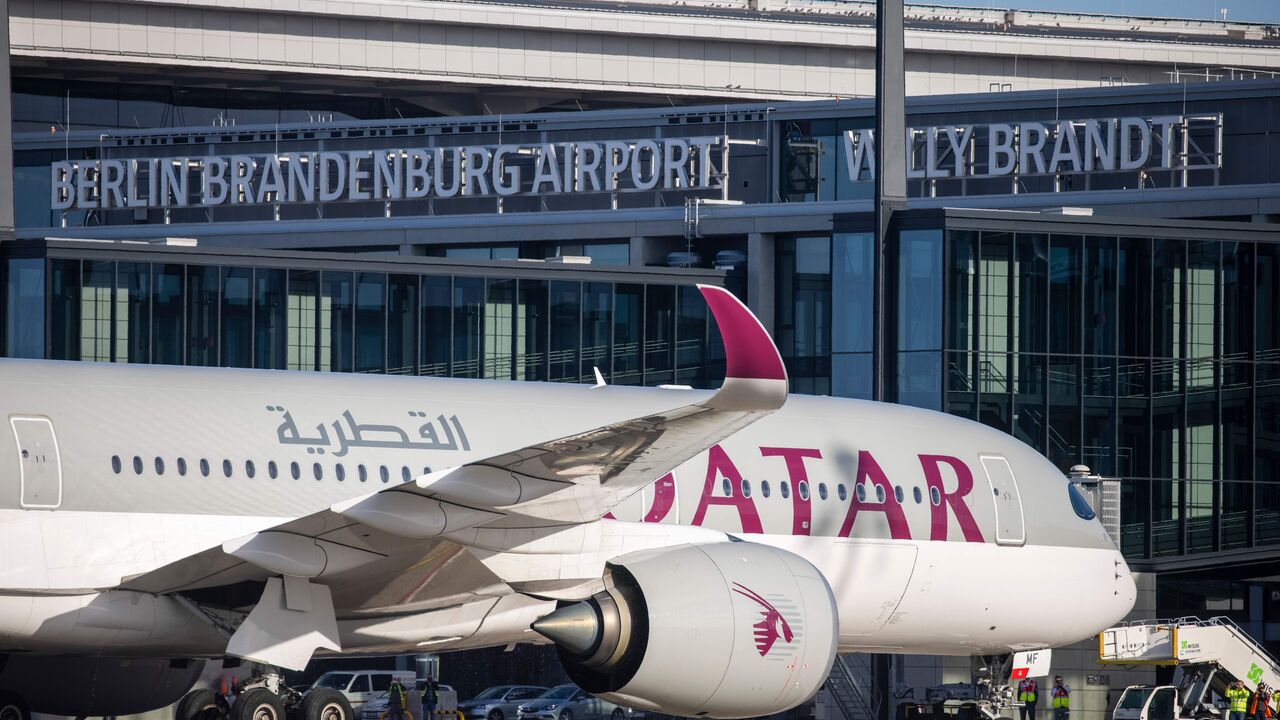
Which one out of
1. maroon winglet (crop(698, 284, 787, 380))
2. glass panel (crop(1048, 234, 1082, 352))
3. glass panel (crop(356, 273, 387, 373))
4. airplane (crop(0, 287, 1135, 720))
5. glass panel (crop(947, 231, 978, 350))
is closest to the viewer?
maroon winglet (crop(698, 284, 787, 380))

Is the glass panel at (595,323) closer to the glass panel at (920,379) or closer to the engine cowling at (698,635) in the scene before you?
the glass panel at (920,379)

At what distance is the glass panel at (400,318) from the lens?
115 ft

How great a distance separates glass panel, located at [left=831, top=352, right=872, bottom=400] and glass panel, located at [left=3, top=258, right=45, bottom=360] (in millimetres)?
14613

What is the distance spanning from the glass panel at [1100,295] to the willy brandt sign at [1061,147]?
7.00 m

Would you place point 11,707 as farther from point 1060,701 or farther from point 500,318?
point 1060,701

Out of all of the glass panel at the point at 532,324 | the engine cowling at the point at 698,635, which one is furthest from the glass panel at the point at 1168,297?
the engine cowling at the point at 698,635

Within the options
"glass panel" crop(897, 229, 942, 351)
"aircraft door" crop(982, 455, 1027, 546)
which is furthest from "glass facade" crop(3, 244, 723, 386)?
"aircraft door" crop(982, 455, 1027, 546)

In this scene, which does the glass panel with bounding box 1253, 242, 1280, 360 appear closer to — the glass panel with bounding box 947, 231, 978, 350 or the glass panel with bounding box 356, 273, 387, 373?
the glass panel with bounding box 947, 231, 978, 350

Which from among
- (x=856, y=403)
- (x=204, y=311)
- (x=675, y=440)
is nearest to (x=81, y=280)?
(x=204, y=311)

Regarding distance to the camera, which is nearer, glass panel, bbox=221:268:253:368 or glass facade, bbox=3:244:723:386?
glass facade, bbox=3:244:723:386

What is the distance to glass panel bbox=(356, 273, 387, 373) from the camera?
34.8 meters

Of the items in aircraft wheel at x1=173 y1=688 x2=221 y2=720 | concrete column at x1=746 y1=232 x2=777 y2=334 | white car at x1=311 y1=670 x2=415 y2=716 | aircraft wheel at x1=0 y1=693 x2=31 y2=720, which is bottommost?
white car at x1=311 y1=670 x2=415 y2=716

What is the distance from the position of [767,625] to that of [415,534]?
3064 millimetres

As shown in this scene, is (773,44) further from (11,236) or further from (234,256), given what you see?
(11,236)
